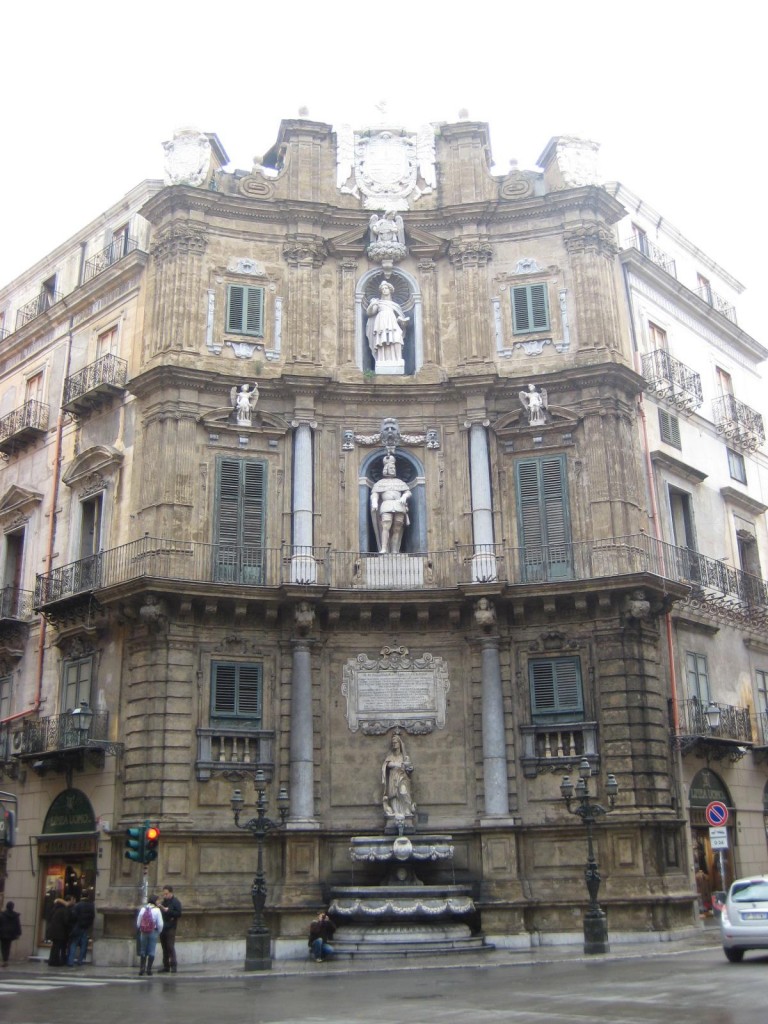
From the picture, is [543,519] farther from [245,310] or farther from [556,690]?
[245,310]

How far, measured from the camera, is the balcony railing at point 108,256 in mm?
30500

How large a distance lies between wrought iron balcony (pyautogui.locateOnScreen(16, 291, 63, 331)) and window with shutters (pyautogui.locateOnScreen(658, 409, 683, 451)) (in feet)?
58.1

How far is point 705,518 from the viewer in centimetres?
3056

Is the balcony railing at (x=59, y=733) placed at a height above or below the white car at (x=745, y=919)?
above

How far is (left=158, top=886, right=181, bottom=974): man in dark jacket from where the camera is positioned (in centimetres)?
2142

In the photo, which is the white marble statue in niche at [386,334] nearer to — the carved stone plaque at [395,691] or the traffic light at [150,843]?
the carved stone plaque at [395,691]

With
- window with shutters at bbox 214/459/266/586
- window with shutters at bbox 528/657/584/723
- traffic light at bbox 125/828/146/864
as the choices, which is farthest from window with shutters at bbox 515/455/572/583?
traffic light at bbox 125/828/146/864

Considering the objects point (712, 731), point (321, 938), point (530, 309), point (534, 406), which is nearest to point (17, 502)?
point (534, 406)

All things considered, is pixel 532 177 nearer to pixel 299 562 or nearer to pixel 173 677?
pixel 299 562

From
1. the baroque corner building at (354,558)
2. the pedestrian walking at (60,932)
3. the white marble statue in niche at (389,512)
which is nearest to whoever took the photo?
the pedestrian walking at (60,932)

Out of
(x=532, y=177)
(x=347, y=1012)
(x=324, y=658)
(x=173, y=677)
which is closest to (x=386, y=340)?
(x=532, y=177)

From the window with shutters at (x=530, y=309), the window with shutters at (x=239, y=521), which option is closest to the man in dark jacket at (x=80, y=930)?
the window with shutters at (x=239, y=521)

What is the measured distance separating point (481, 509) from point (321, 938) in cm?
1031

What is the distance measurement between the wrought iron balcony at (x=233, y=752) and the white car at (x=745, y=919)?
422 inches
